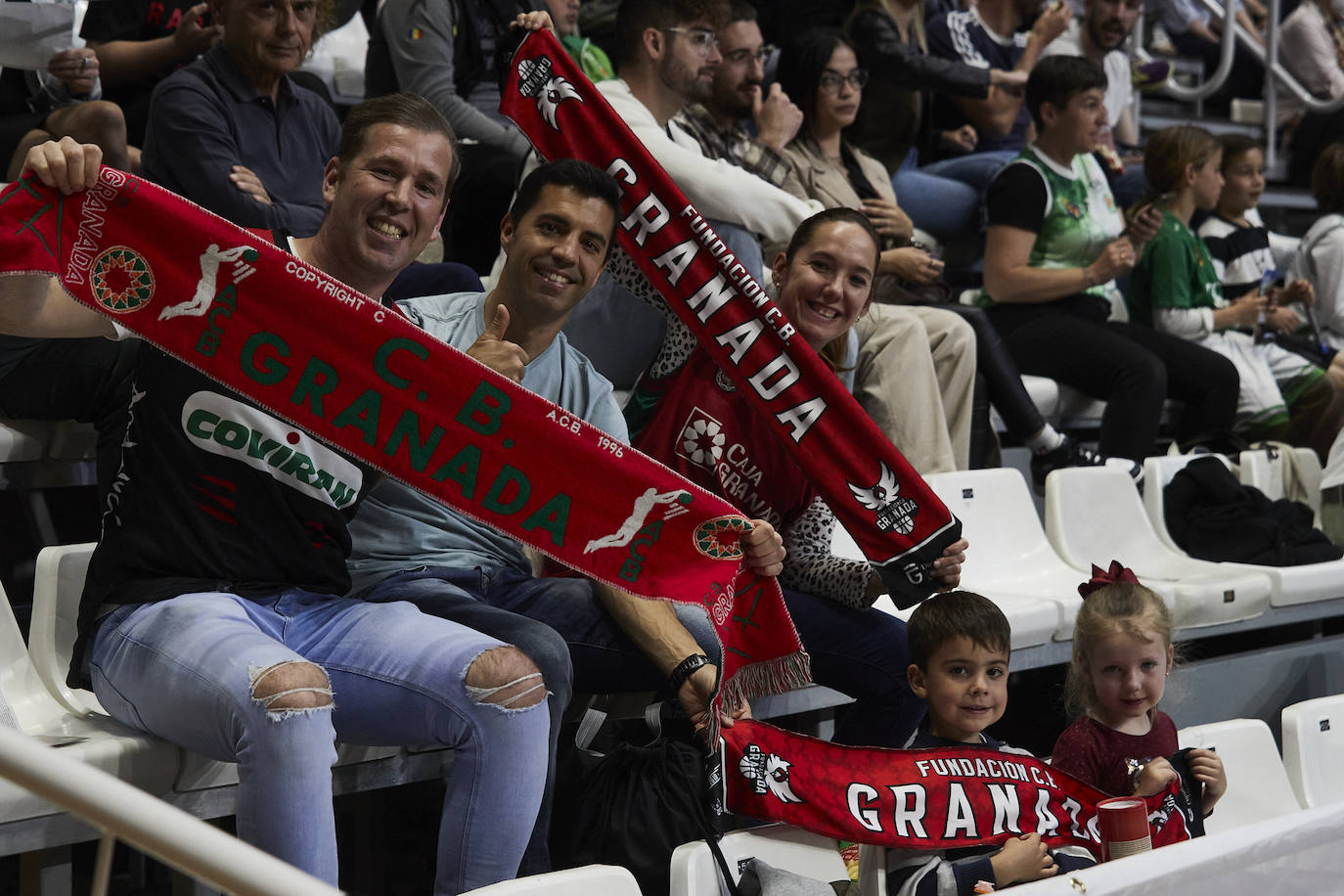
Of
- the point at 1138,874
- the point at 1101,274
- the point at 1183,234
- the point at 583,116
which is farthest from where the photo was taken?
the point at 1183,234

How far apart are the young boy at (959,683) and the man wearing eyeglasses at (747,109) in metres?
1.66

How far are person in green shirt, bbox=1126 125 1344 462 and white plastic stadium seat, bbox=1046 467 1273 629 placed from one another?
92 cm

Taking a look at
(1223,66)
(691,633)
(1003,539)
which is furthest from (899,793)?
(1223,66)

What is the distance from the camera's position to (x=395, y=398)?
2102 mm

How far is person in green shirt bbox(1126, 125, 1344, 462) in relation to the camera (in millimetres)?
4652

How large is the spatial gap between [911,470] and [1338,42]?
572cm

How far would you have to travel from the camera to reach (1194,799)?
2340 mm

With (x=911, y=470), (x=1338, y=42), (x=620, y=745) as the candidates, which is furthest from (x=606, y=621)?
(x=1338, y=42)

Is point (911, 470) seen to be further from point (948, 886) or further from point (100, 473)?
point (100, 473)

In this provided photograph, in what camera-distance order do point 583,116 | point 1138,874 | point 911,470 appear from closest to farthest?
1. point 1138,874
2. point 911,470
3. point 583,116

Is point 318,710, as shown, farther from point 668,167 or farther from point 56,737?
point 668,167

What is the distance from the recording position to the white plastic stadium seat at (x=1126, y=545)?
3605 mm

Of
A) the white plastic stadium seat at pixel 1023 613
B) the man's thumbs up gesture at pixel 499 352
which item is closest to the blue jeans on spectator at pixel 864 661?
the white plastic stadium seat at pixel 1023 613

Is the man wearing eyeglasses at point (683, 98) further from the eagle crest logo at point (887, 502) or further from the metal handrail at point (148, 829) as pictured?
the metal handrail at point (148, 829)
